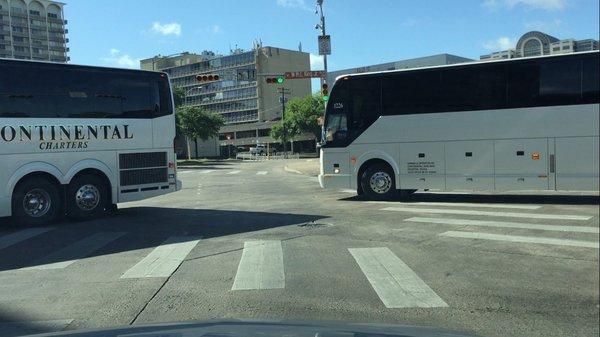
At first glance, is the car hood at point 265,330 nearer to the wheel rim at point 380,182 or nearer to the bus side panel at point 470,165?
the bus side panel at point 470,165

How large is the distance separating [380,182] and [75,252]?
8051mm

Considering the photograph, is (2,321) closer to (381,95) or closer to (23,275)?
(23,275)

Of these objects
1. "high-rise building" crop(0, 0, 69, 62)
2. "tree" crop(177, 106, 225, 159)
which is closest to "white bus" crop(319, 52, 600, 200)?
"high-rise building" crop(0, 0, 69, 62)

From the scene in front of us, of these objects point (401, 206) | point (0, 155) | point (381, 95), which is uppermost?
point (381, 95)

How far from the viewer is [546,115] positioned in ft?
18.4

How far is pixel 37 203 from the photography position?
11.6 metres

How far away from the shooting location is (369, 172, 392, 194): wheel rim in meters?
14.5

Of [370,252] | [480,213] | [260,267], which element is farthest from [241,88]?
A: [260,267]

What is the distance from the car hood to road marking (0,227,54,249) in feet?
24.2

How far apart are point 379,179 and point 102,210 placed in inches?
266

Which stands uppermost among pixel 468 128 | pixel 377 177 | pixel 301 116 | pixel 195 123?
pixel 301 116

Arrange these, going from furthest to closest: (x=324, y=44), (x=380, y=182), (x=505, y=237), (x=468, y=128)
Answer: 1. (x=324, y=44)
2. (x=380, y=182)
3. (x=468, y=128)
4. (x=505, y=237)

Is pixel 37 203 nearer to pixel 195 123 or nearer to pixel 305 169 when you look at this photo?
pixel 305 169

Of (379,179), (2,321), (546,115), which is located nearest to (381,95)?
(379,179)
